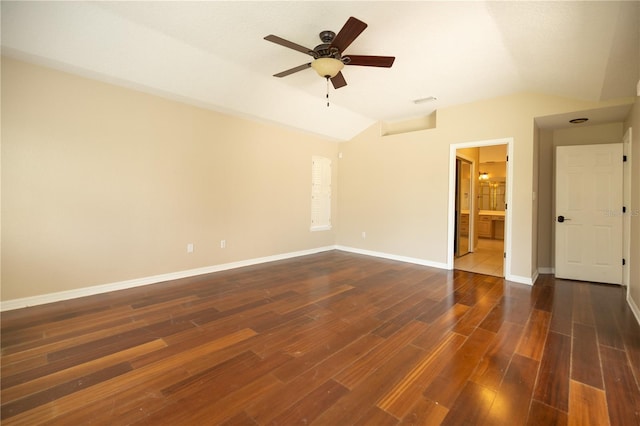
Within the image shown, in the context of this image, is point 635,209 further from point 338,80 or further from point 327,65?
point 327,65

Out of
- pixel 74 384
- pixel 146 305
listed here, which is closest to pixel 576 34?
pixel 74 384

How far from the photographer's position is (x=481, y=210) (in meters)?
9.50

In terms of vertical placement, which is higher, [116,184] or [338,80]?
[338,80]

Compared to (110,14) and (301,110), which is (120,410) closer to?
(110,14)

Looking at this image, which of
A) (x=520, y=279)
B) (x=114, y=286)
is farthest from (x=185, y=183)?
(x=520, y=279)

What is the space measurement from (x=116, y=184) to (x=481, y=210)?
10.0 m

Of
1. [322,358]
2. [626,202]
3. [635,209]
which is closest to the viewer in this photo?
[322,358]

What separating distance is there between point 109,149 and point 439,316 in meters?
4.36

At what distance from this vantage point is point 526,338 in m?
2.53

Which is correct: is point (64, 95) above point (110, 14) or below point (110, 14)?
below

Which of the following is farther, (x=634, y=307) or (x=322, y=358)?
(x=634, y=307)

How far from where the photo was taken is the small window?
20.3 ft

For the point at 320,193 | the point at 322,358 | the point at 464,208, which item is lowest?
the point at 322,358

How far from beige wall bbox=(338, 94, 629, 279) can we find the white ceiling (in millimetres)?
373
